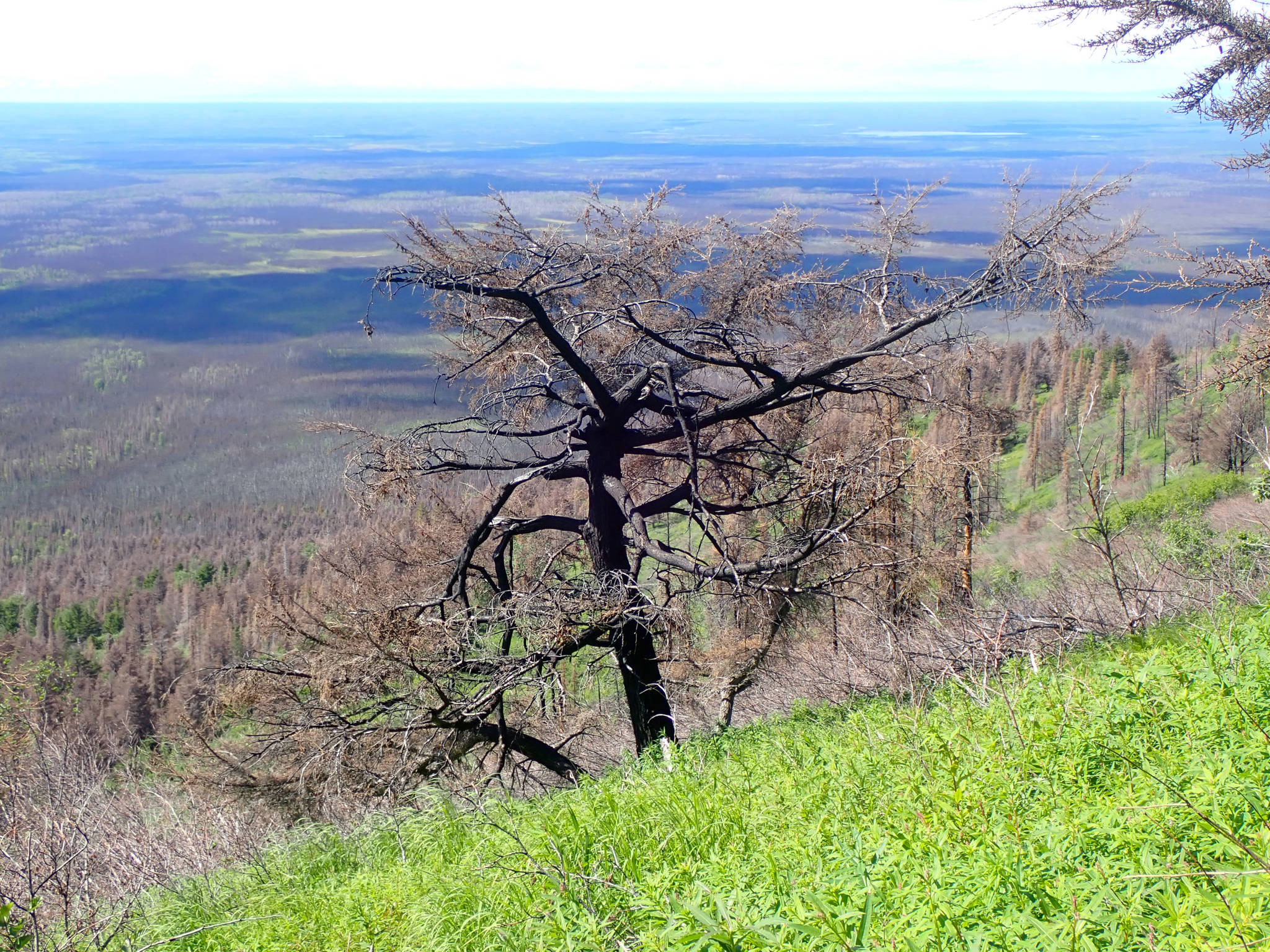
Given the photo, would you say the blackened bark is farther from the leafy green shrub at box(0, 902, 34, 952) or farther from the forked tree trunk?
the leafy green shrub at box(0, 902, 34, 952)

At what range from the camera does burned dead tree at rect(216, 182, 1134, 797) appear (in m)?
6.64

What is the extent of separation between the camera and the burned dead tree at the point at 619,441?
21.8ft

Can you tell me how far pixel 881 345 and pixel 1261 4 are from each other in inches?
316

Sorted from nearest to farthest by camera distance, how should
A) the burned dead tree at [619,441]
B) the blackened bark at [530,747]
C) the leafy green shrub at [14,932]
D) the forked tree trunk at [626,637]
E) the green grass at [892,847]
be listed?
1. the green grass at [892,847]
2. the leafy green shrub at [14,932]
3. the burned dead tree at [619,441]
4. the forked tree trunk at [626,637]
5. the blackened bark at [530,747]

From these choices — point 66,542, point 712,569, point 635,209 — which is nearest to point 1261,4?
point 635,209

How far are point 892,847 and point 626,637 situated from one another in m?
4.64

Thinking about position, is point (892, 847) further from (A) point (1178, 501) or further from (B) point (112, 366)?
(B) point (112, 366)

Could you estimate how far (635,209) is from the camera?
31.9 ft

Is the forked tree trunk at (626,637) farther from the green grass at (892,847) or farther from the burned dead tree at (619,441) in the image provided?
the green grass at (892,847)

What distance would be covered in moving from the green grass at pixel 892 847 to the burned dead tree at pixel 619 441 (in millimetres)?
1533

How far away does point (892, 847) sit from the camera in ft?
9.41

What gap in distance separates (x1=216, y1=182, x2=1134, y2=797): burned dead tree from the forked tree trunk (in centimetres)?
2

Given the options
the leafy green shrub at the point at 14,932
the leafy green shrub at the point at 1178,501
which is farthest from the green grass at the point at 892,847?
the leafy green shrub at the point at 1178,501

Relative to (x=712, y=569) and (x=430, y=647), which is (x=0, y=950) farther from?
(x=712, y=569)
